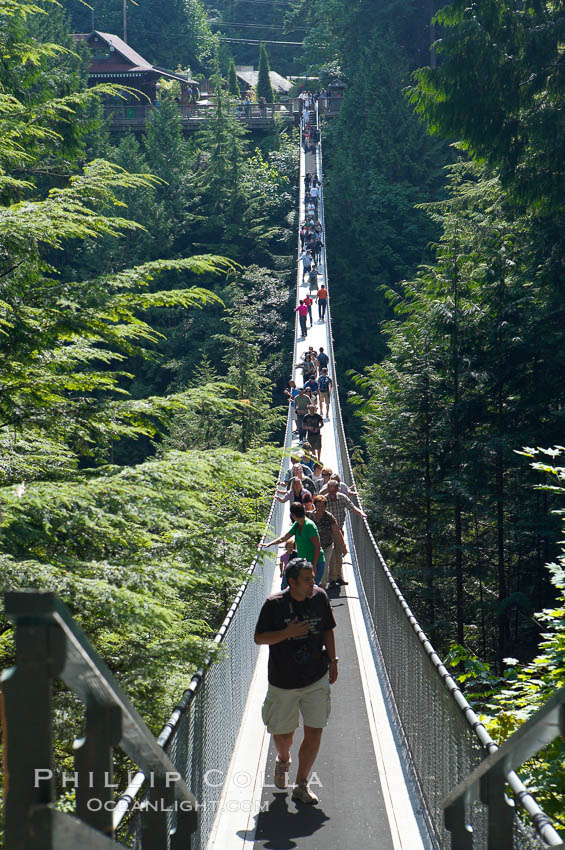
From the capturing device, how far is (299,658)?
4844mm

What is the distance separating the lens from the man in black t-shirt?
15.5 feet

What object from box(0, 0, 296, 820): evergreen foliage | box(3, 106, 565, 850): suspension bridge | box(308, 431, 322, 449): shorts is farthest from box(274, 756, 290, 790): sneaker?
box(308, 431, 322, 449): shorts

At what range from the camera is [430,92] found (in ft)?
56.7

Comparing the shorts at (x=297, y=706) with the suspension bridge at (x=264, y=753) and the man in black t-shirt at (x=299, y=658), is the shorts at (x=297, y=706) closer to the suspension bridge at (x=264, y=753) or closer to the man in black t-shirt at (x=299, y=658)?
the man in black t-shirt at (x=299, y=658)

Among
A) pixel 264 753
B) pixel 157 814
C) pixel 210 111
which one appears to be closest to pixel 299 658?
pixel 264 753

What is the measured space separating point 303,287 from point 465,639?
21039mm

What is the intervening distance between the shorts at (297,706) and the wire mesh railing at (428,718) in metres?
0.58

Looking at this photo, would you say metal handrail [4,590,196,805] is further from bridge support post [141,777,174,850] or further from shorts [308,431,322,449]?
shorts [308,431,322,449]

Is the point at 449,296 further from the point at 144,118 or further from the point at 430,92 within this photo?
the point at 144,118

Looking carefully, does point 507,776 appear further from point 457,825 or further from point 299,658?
point 299,658

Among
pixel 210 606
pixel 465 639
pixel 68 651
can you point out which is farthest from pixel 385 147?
pixel 68 651

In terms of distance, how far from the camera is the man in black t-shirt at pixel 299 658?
15.5 ft

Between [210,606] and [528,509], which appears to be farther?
[528,509]

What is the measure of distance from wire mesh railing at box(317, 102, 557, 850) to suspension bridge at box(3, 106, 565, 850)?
1 centimetres
